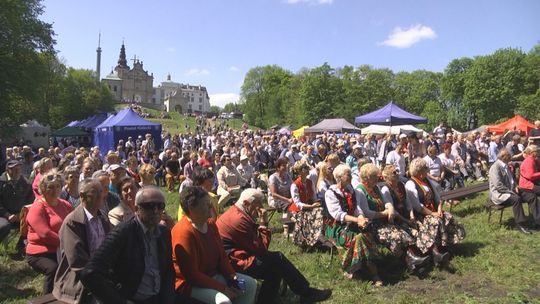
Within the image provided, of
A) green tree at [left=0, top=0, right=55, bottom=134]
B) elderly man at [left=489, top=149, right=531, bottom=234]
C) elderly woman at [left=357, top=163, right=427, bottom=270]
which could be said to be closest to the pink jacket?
elderly woman at [left=357, top=163, right=427, bottom=270]

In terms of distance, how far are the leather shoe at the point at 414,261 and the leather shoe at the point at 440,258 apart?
0.21 metres

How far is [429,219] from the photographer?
5336 mm

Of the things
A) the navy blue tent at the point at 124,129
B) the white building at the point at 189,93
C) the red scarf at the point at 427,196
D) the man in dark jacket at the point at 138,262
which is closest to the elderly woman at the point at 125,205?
the man in dark jacket at the point at 138,262

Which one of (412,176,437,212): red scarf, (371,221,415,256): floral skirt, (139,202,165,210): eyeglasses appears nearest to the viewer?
(139,202,165,210): eyeglasses

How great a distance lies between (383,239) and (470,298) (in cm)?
110

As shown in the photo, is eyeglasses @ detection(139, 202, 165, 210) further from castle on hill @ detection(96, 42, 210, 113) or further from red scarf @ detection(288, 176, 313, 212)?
castle on hill @ detection(96, 42, 210, 113)

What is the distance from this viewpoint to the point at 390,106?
16.8 metres

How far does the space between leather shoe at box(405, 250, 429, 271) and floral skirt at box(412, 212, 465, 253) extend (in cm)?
12

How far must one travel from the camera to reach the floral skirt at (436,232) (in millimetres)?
5129

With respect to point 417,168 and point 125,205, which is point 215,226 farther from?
point 417,168

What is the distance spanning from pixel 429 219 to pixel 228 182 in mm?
4623

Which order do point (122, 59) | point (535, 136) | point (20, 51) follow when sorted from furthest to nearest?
point (122, 59), point (20, 51), point (535, 136)

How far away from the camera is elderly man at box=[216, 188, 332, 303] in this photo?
163 inches

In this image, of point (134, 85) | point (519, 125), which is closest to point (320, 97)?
point (519, 125)
